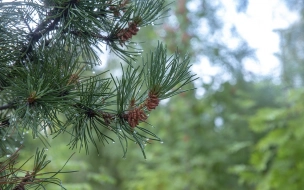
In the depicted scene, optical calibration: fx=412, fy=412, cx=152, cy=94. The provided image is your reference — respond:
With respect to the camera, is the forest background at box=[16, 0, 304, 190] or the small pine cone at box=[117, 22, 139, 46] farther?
the forest background at box=[16, 0, 304, 190]

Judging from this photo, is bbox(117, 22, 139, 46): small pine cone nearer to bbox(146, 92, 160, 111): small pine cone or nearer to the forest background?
bbox(146, 92, 160, 111): small pine cone

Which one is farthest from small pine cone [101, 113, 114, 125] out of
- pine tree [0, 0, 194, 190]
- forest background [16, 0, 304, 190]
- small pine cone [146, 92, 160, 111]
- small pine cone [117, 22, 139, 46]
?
forest background [16, 0, 304, 190]

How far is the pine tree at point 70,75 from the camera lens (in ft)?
3.64

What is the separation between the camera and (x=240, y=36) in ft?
17.0

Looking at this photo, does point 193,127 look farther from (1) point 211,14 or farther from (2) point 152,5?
(2) point 152,5

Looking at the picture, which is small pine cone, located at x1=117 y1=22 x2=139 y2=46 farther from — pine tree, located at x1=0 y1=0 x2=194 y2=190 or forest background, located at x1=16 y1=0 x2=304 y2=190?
forest background, located at x1=16 y1=0 x2=304 y2=190

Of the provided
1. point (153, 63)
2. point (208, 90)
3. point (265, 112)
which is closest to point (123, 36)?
point (153, 63)

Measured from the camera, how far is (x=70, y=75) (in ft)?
3.93

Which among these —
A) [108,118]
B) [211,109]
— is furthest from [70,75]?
[211,109]

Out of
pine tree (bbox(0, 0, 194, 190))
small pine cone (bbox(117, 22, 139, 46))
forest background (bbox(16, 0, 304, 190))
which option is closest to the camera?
pine tree (bbox(0, 0, 194, 190))

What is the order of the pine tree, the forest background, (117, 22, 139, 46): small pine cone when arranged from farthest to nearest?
the forest background → (117, 22, 139, 46): small pine cone → the pine tree

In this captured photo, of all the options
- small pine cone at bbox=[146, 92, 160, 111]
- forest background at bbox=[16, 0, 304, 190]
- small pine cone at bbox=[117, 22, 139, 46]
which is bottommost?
small pine cone at bbox=[146, 92, 160, 111]

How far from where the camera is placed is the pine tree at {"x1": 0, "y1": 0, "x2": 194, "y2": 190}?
1.11m

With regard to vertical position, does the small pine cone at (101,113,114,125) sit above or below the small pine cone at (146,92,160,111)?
below
